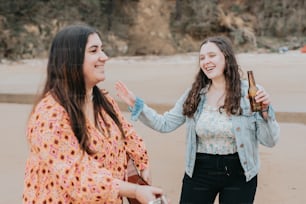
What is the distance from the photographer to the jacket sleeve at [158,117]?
2783 mm

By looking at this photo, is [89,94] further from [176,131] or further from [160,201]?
[176,131]

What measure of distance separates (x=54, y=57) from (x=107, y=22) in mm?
22958

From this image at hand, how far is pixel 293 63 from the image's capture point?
714 inches

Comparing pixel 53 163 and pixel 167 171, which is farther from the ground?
pixel 53 163

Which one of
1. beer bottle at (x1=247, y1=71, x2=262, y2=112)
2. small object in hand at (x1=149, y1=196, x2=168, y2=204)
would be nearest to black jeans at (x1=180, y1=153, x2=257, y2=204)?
beer bottle at (x1=247, y1=71, x2=262, y2=112)

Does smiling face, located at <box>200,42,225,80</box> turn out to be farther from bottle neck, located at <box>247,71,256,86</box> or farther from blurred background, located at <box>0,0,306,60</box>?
blurred background, located at <box>0,0,306,60</box>

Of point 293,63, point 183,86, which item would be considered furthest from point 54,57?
point 293,63

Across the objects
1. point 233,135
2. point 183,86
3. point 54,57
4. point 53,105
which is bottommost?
point 183,86

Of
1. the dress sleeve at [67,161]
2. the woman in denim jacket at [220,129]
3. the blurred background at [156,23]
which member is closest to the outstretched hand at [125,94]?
the woman in denim jacket at [220,129]

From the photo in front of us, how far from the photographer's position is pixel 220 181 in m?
2.73

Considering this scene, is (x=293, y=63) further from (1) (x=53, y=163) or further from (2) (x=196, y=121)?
(1) (x=53, y=163)

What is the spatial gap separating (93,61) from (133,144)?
469mm

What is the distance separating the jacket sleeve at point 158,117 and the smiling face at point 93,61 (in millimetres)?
784

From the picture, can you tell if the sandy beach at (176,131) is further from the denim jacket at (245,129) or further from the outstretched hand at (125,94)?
the denim jacket at (245,129)
